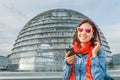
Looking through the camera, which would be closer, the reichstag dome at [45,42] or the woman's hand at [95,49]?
the woman's hand at [95,49]

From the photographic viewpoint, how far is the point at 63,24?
49438 mm

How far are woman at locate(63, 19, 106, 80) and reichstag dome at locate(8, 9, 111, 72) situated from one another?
38167 mm

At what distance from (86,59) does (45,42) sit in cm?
4532

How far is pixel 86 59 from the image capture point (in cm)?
288

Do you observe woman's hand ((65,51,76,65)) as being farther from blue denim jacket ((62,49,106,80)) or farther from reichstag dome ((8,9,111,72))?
reichstag dome ((8,9,111,72))

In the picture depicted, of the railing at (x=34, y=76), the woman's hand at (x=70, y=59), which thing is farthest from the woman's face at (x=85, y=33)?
the railing at (x=34, y=76)

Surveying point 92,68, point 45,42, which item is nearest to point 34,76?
point 92,68

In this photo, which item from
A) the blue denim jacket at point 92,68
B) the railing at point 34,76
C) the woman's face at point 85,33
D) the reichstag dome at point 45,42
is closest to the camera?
the blue denim jacket at point 92,68

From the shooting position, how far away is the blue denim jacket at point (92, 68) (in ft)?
9.23

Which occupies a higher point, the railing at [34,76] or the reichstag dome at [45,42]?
the reichstag dome at [45,42]

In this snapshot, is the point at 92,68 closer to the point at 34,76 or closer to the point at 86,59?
the point at 86,59

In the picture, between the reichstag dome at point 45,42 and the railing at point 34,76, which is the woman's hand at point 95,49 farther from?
the reichstag dome at point 45,42

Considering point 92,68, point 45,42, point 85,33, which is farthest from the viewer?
point 45,42

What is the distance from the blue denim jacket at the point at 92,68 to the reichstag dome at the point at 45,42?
3825 centimetres
